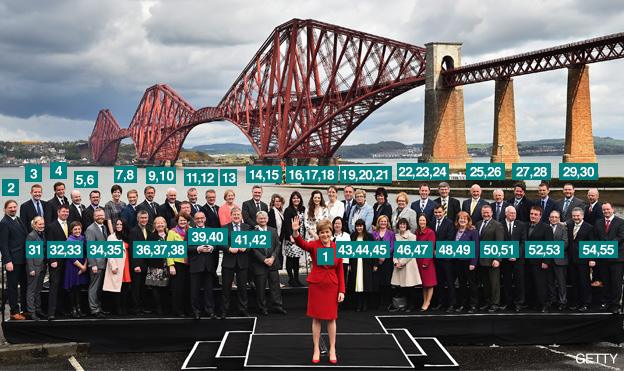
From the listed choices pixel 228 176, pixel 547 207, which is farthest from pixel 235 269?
pixel 547 207

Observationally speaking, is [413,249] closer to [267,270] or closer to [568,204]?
[267,270]

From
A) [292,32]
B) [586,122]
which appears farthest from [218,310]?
[292,32]

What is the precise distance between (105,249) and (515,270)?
660 cm

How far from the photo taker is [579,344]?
1099cm

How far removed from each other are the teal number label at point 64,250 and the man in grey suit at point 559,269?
7.46 m

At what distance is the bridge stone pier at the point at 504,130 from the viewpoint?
54562 mm

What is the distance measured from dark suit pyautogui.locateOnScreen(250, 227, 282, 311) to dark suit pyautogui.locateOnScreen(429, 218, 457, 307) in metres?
2.63

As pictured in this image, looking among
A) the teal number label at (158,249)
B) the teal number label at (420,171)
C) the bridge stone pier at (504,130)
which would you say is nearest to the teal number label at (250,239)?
the teal number label at (158,249)

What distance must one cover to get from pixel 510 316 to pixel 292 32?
82.4m

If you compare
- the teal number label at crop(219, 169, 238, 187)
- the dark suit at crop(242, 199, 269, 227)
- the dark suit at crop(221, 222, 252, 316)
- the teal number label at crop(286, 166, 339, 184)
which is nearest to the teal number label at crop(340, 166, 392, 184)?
the teal number label at crop(286, 166, 339, 184)

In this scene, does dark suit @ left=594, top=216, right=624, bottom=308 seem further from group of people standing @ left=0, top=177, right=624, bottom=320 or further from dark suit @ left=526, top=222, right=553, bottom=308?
dark suit @ left=526, top=222, right=553, bottom=308

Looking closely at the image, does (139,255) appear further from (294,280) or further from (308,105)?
(308,105)

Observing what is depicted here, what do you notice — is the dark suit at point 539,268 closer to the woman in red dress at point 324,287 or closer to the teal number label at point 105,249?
the woman in red dress at point 324,287

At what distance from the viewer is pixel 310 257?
414 inches
